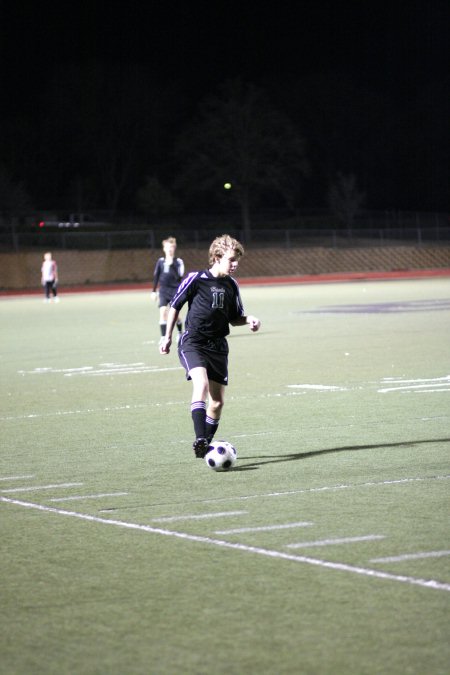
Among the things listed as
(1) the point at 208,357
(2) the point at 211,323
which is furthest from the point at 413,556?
(2) the point at 211,323

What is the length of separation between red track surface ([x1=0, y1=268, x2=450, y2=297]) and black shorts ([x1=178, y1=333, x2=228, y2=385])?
45103mm

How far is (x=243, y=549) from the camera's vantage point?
277 inches

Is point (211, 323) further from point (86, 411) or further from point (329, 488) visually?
point (86, 411)

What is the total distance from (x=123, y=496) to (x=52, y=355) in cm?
1340

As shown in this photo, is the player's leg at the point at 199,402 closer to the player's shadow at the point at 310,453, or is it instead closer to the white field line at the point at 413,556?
the player's shadow at the point at 310,453

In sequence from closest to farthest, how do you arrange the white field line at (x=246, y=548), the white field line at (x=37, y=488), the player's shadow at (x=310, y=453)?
the white field line at (x=246, y=548) → the white field line at (x=37, y=488) → the player's shadow at (x=310, y=453)

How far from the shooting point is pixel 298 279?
6347 centimetres

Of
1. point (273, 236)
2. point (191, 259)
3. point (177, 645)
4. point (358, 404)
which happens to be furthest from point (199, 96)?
point (177, 645)

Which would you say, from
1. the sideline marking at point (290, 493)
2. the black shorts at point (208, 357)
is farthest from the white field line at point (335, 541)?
the black shorts at point (208, 357)

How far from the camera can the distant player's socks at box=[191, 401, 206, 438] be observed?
10.1m

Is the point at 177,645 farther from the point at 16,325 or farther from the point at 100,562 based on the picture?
the point at 16,325

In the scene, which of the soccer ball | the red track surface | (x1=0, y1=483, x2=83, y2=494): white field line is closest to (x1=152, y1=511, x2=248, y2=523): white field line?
(x1=0, y1=483, x2=83, y2=494): white field line

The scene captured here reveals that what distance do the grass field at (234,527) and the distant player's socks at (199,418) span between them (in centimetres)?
28

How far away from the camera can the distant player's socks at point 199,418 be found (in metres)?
10.1
